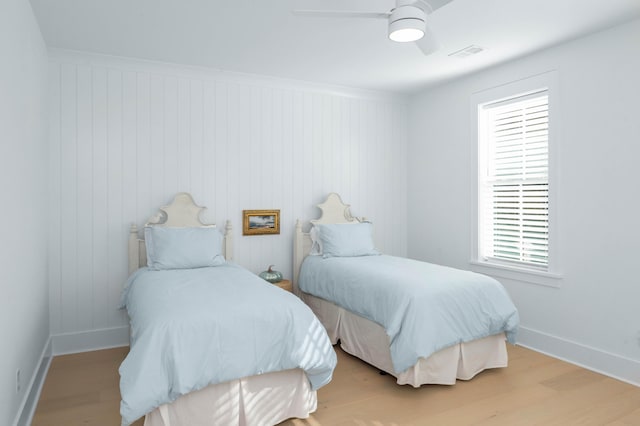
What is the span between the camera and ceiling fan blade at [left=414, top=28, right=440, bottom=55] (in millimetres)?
2473

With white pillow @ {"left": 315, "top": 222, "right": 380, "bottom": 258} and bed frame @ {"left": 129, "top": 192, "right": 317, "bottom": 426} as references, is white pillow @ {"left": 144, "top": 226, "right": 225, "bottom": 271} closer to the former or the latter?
white pillow @ {"left": 315, "top": 222, "right": 380, "bottom": 258}

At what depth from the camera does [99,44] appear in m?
3.39

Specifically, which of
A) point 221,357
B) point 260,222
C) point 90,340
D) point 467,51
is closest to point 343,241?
point 260,222

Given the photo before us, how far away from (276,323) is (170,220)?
1899 mm

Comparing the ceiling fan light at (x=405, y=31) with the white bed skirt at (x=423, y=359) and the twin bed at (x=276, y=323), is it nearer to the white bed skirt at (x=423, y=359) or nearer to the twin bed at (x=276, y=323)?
the twin bed at (x=276, y=323)

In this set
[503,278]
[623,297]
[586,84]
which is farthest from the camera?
[503,278]

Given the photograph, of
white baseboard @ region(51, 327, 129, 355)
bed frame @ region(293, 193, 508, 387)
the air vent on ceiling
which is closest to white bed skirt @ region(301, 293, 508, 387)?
bed frame @ region(293, 193, 508, 387)

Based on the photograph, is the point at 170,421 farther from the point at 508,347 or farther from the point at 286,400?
the point at 508,347

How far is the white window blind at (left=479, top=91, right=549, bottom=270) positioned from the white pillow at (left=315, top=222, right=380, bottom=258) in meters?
1.18

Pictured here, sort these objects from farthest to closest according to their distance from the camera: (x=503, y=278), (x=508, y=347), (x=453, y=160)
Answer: (x=453, y=160), (x=503, y=278), (x=508, y=347)

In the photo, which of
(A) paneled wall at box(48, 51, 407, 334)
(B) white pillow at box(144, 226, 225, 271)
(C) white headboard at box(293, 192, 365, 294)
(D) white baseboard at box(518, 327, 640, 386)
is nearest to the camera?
(D) white baseboard at box(518, 327, 640, 386)

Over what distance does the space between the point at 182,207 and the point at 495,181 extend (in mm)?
3018

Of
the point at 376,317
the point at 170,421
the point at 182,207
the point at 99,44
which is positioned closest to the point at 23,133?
the point at 99,44

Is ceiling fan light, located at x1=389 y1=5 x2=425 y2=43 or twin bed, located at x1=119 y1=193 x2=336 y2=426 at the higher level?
ceiling fan light, located at x1=389 y1=5 x2=425 y2=43
